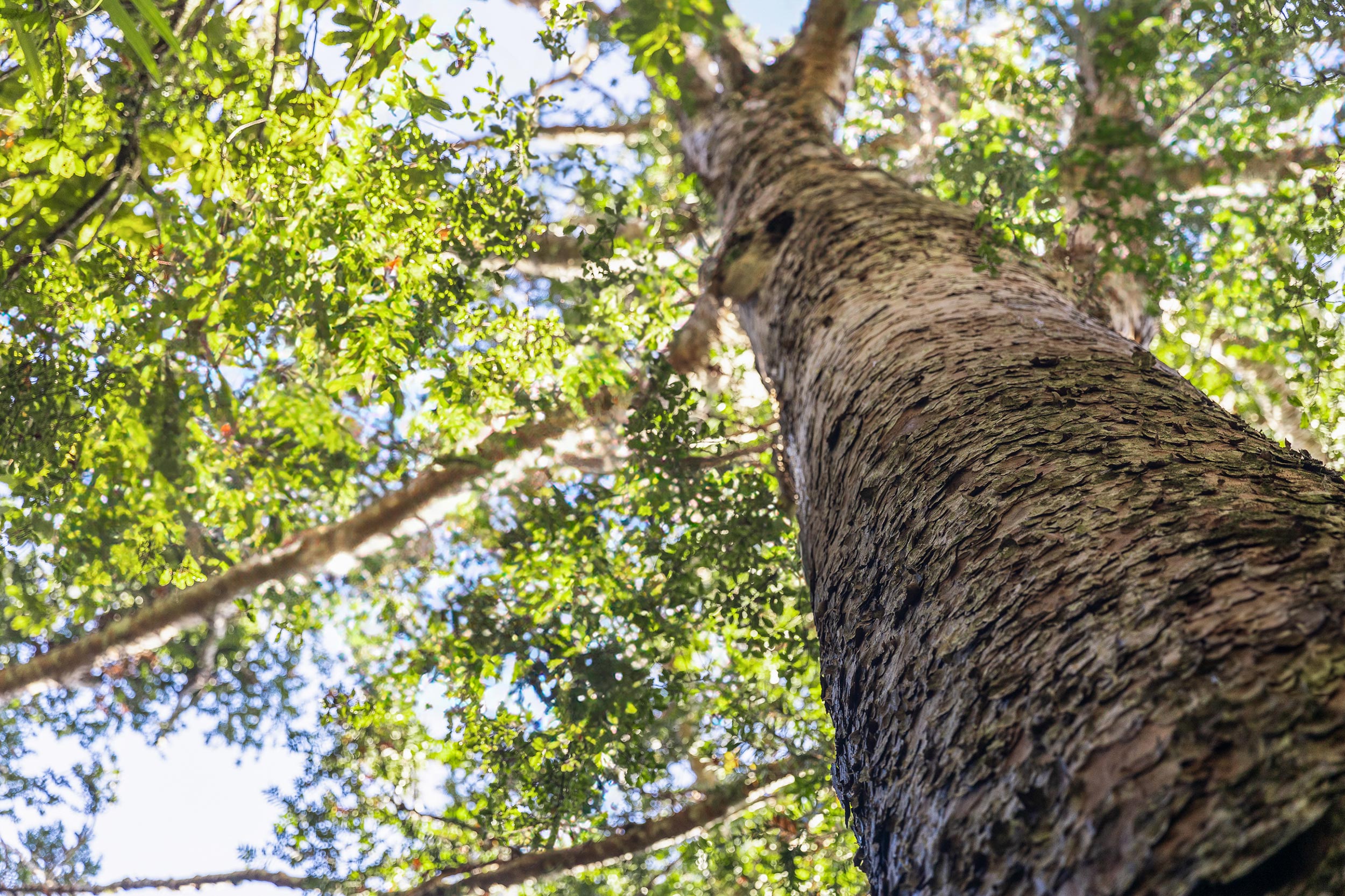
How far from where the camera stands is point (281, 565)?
5465 millimetres

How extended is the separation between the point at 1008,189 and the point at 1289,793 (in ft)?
16.2

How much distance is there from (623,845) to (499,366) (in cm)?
290

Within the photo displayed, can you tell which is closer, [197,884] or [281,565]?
[281,565]

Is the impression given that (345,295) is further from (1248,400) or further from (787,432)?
(1248,400)

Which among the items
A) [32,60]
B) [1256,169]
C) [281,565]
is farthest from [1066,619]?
[1256,169]

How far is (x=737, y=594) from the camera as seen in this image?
431cm

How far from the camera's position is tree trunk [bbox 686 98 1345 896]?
0.73 metres

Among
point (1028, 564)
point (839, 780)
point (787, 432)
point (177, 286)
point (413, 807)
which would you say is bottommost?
point (839, 780)

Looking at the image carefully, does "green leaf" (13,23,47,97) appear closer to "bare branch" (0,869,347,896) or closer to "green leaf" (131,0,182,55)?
"green leaf" (131,0,182,55)

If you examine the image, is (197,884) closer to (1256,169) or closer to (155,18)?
(155,18)

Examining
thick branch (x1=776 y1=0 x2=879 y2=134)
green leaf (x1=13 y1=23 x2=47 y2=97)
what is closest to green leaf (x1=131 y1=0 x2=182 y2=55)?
green leaf (x1=13 y1=23 x2=47 y2=97)

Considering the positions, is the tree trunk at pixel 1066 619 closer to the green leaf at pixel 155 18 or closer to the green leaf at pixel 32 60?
the green leaf at pixel 155 18

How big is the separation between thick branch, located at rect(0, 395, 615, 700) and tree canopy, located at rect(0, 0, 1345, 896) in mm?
29

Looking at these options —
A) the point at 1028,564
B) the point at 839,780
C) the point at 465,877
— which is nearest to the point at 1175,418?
the point at 1028,564
